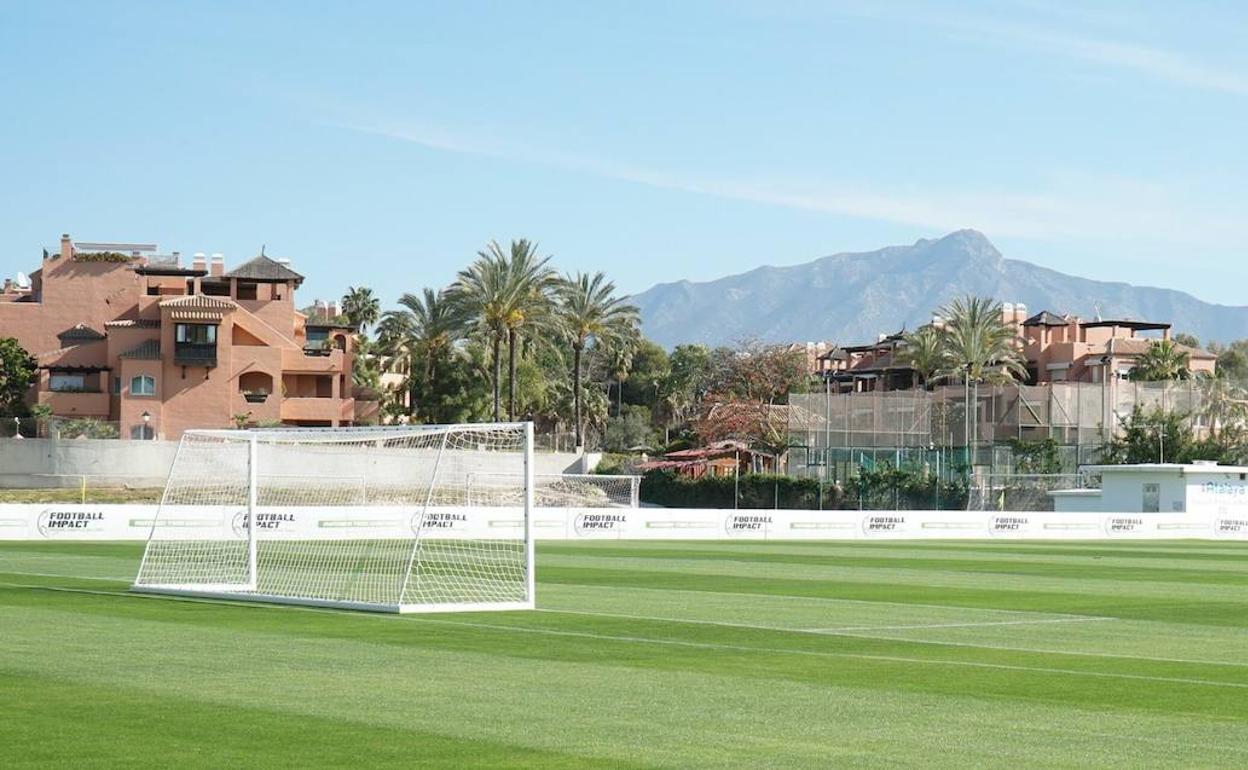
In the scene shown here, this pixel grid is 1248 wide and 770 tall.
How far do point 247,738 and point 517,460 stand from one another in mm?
51263

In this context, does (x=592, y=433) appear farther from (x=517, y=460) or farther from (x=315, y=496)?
(x=315, y=496)

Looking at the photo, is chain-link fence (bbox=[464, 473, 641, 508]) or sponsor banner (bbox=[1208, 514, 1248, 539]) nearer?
sponsor banner (bbox=[1208, 514, 1248, 539])

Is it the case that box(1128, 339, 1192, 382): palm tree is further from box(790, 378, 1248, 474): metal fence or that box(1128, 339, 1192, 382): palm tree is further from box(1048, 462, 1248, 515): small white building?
box(1048, 462, 1248, 515): small white building

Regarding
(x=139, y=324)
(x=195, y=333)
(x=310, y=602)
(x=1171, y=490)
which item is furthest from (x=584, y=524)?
(x=139, y=324)

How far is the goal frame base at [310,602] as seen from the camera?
22.8 meters

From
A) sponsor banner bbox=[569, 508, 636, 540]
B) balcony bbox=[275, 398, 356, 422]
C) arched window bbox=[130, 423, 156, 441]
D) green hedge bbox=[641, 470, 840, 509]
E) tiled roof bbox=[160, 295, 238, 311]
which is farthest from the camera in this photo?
balcony bbox=[275, 398, 356, 422]

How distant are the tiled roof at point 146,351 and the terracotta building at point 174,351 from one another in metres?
0.06

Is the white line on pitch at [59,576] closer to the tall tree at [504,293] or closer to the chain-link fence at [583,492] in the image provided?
the chain-link fence at [583,492]

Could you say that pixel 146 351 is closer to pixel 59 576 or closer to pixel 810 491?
pixel 810 491

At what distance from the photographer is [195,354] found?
98.8 meters

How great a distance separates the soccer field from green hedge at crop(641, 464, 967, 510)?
4633cm

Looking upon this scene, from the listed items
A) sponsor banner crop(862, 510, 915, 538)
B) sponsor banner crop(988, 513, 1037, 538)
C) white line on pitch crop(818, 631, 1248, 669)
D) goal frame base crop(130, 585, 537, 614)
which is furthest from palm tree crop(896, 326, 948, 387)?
white line on pitch crop(818, 631, 1248, 669)

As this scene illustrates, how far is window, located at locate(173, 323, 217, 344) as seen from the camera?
99062 mm

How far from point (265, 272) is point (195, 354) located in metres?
14.4
